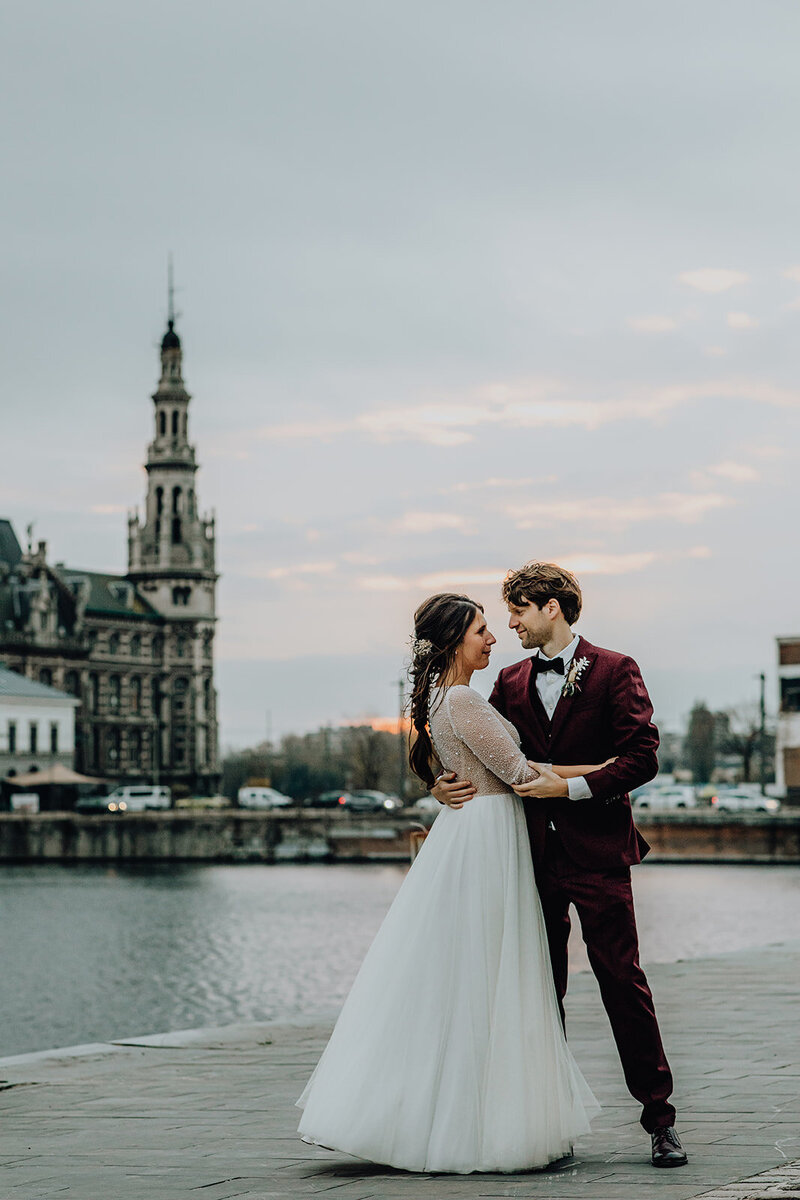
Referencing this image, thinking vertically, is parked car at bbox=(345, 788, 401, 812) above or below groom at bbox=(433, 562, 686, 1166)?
below

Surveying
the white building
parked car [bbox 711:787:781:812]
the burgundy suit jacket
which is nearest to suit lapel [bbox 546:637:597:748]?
the burgundy suit jacket

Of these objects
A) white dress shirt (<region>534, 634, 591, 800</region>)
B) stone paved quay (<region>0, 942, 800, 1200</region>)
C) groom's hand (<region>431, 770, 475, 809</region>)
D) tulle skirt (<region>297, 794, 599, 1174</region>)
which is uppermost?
white dress shirt (<region>534, 634, 591, 800</region>)

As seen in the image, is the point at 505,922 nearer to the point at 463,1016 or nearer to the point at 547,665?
the point at 463,1016

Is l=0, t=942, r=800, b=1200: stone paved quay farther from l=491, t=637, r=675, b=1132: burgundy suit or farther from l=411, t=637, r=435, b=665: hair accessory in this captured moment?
l=411, t=637, r=435, b=665: hair accessory

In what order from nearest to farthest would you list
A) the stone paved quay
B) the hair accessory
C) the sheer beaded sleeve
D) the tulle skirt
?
the stone paved quay < the tulle skirt < the sheer beaded sleeve < the hair accessory

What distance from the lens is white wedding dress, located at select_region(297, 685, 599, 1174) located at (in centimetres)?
546

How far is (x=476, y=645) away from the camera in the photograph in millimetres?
5984

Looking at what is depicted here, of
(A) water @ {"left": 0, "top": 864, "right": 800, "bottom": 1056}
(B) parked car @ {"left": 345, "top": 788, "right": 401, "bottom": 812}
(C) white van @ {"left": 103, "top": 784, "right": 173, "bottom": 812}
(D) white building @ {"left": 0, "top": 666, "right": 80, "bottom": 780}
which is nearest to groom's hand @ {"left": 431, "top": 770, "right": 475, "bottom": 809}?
(A) water @ {"left": 0, "top": 864, "right": 800, "bottom": 1056}

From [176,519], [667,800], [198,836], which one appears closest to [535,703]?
[198,836]

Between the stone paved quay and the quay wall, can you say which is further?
the quay wall

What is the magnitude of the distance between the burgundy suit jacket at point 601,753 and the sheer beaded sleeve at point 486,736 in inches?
6.0

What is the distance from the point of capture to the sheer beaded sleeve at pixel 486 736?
18.9ft

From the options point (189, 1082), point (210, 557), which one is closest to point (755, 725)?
point (210, 557)

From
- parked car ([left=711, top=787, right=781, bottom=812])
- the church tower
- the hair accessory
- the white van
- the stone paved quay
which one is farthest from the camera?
the church tower
